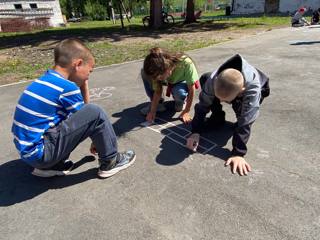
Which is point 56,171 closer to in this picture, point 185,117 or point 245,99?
point 185,117

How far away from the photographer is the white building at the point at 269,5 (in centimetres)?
2405

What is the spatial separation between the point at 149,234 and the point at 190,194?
52 centimetres

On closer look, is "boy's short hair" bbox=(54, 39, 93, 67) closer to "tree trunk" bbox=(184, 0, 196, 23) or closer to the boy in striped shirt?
the boy in striped shirt

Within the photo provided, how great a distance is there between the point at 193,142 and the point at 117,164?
0.83 meters

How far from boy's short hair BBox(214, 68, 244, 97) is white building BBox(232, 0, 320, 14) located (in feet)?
85.1

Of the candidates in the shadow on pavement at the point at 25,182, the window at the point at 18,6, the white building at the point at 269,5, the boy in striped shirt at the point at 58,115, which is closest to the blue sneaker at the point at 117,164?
the shadow on pavement at the point at 25,182

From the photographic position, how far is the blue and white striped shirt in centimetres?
218

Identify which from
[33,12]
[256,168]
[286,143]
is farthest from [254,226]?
[33,12]

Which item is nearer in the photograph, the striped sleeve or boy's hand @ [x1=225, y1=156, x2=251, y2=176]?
the striped sleeve

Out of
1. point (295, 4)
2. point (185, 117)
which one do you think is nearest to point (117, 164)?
point (185, 117)

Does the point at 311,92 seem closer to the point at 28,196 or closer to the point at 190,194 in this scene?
the point at 190,194

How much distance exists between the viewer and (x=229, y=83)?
229cm

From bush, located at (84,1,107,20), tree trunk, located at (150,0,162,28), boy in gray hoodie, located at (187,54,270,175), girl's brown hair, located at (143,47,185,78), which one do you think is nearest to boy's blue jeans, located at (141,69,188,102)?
girl's brown hair, located at (143,47,185,78)

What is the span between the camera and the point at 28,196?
99.4 inches
